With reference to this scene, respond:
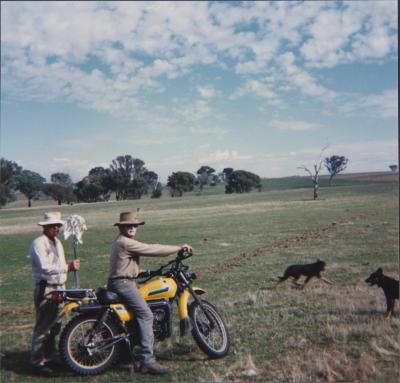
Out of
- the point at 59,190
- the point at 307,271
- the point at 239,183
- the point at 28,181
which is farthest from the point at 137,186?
the point at 307,271

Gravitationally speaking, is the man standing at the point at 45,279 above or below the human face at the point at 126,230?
below

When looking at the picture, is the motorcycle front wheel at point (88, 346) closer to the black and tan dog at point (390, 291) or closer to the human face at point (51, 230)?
the human face at point (51, 230)

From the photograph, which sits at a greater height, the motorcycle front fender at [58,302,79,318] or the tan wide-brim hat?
the tan wide-brim hat

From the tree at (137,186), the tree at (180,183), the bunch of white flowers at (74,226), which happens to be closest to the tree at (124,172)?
the tree at (137,186)

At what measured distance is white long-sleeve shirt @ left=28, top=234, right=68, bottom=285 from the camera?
5.94m

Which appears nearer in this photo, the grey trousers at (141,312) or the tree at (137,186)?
the grey trousers at (141,312)

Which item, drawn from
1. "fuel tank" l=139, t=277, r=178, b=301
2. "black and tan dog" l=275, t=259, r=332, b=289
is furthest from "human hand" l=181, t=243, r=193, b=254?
"black and tan dog" l=275, t=259, r=332, b=289

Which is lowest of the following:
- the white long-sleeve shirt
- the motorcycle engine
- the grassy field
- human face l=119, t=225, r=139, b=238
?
the grassy field

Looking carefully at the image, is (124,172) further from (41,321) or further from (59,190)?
(41,321)

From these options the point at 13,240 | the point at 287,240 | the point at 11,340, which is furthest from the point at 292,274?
the point at 13,240

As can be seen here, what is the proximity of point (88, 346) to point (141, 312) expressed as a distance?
2.88 feet

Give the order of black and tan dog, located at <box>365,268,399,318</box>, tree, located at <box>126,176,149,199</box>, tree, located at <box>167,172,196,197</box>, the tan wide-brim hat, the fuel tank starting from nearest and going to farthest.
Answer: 1. the tan wide-brim hat
2. the fuel tank
3. black and tan dog, located at <box>365,268,399,318</box>
4. tree, located at <box>126,176,149,199</box>
5. tree, located at <box>167,172,196,197</box>

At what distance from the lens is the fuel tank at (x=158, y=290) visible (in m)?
6.27

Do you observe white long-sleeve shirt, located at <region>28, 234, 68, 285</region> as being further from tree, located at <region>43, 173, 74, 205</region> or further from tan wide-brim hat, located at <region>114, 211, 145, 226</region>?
tree, located at <region>43, 173, 74, 205</region>
